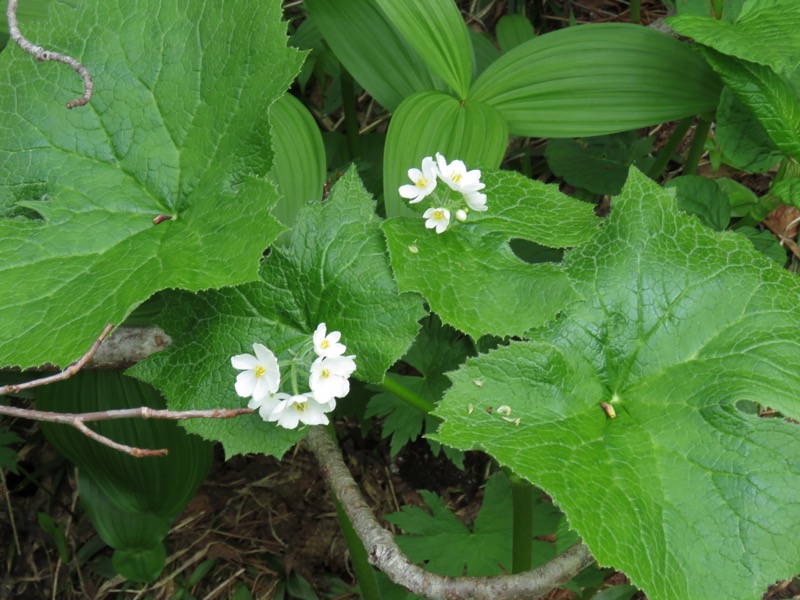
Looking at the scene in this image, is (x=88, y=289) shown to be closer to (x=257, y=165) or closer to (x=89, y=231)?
(x=89, y=231)

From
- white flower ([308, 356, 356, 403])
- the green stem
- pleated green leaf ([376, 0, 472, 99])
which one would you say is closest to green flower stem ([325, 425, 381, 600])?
white flower ([308, 356, 356, 403])

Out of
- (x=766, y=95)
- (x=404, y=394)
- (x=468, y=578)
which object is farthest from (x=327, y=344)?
(x=766, y=95)

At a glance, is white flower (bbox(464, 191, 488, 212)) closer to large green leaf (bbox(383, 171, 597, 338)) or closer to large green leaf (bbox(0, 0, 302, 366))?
large green leaf (bbox(383, 171, 597, 338))

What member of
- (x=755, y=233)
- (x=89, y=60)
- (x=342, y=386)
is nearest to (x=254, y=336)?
(x=342, y=386)

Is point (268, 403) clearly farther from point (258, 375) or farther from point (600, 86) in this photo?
point (600, 86)

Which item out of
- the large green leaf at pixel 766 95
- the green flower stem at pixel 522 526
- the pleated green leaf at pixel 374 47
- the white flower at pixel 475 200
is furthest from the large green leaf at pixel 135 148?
the large green leaf at pixel 766 95
